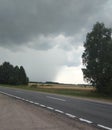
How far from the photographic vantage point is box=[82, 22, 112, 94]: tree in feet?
124

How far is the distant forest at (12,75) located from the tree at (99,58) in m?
84.4

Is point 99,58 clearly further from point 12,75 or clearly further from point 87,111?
point 12,75

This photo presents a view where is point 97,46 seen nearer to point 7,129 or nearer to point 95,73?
point 95,73

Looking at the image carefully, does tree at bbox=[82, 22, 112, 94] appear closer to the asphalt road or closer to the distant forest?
the asphalt road

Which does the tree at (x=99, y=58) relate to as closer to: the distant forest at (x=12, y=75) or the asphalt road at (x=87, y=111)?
the asphalt road at (x=87, y=111)

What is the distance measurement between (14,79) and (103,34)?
3394 inches

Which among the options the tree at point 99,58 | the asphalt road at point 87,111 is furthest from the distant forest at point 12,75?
the asphalt road at point 87,111

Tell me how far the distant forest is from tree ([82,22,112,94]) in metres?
84.4

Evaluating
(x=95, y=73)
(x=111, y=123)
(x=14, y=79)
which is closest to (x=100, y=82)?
(x=95, y=73)

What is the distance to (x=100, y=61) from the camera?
39.2 meters

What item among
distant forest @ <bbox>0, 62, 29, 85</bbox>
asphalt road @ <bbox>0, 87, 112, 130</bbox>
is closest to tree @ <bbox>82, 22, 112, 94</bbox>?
asphalt road @ <bbox>0, 87, 112, 130</bbox>

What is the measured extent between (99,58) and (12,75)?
298ft

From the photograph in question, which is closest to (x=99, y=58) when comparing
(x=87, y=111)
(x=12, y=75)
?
(x=87, y=111)

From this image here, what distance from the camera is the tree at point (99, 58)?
37.8 meters
